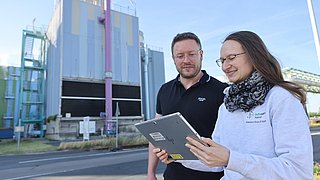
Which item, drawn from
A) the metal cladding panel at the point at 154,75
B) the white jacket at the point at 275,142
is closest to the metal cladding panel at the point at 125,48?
the metal cladding panel at the point at 154,75

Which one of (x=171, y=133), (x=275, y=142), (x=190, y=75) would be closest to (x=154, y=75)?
(x=190, y=75)

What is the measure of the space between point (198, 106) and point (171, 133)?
815 mm

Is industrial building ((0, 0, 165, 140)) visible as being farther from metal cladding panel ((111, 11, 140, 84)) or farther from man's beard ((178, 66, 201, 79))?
man's beard ((178, 66, 201, 79))

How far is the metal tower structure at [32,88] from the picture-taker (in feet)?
87.9

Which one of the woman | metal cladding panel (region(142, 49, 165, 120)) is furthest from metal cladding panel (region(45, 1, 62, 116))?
the woman

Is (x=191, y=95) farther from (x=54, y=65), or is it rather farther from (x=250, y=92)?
(x=54, y=65)

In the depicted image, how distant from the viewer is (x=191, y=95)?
205 centimetres

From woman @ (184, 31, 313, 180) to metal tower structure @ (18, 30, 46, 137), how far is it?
29.1 m

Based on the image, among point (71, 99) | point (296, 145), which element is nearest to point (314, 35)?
point (296, 145)

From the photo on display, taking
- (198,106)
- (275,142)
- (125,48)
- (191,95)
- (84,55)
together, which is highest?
(125,48)

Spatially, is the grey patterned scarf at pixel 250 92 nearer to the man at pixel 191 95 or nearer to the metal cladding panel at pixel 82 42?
the man at pixel 191 95

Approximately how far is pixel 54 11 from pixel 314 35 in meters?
28.8

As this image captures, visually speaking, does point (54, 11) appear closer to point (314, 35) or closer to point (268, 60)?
point (314, 35)

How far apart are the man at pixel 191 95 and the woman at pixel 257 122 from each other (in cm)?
54
